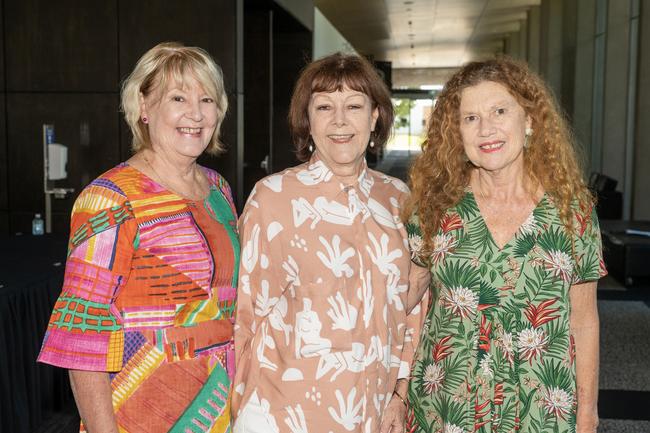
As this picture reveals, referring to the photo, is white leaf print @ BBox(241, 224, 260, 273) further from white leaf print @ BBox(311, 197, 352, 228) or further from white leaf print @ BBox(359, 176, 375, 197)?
white leaf print @ BBox(359, 176, 375, 197)

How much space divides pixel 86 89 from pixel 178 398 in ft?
18.7

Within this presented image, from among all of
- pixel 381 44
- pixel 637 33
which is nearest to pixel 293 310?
pixel 637 33

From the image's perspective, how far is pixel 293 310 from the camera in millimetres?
1761

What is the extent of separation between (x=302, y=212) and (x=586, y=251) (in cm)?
73

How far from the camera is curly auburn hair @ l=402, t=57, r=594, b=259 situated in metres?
1.82

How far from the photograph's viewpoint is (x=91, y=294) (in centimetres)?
148

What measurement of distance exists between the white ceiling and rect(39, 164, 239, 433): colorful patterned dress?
12.9m

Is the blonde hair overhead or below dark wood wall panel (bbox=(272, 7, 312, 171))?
below

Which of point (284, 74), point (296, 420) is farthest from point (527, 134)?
point (284, 74)

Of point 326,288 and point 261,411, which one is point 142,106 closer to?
point 326,288

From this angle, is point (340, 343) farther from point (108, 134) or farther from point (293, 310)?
point (108, 134)

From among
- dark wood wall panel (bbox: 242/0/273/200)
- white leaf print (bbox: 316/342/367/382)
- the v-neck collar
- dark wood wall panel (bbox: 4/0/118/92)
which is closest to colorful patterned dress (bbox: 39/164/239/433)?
white leaf print (bbox: 316/342/367/382)

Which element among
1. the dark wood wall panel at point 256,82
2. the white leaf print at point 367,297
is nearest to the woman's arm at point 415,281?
the white leaf print at point 367,297

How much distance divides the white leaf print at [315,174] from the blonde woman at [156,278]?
0.22 meters
